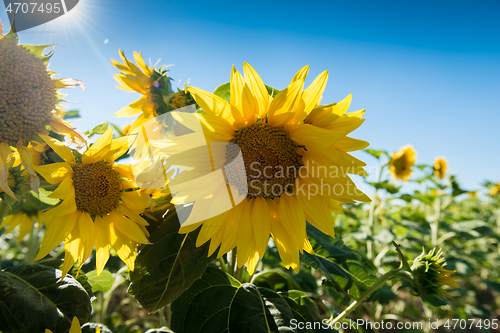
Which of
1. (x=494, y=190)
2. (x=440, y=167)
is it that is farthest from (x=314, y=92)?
(x=494, y=190)

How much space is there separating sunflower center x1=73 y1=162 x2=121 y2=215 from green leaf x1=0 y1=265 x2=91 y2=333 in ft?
0.77

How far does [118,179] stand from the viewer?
3.42 ft

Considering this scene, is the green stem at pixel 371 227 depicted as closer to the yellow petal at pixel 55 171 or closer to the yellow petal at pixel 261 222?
the yellow petal at pixel 261 222

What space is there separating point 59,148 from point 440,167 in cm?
487

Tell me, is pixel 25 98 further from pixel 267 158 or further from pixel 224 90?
pixel 267 158

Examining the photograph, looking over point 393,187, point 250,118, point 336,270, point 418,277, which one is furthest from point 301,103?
point 393,187

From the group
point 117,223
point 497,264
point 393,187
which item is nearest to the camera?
point 117,223

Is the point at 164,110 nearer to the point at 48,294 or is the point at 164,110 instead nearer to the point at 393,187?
the point at 48,294

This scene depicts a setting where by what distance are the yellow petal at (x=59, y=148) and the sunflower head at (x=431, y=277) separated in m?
1.36

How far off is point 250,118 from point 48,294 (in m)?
0.82

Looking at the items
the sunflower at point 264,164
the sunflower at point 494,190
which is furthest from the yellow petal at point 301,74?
the sunflower at point 494,190

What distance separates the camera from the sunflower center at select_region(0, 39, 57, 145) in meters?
0.86

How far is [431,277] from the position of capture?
1137 millimetres
